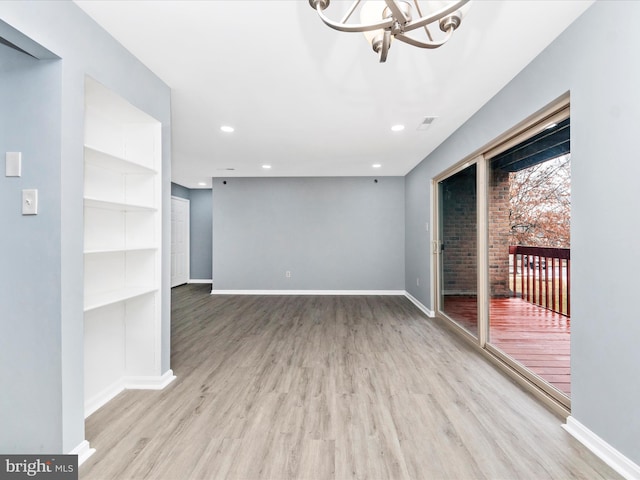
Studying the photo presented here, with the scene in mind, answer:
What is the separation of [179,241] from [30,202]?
614cm

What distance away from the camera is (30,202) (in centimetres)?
151

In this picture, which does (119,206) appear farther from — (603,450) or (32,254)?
(603,450)

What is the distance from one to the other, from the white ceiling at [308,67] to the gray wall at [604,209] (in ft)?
0.75

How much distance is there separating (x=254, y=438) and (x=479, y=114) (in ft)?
10.8

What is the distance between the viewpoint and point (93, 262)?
2.20 metres

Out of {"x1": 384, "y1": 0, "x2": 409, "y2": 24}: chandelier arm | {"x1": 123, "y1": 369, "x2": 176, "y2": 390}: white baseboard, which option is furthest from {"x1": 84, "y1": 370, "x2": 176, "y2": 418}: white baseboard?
{"x1": 384, "y1": 0, "x2": 409, "y2": 24}: chandelier arm

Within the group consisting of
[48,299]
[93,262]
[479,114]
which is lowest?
[48,299]

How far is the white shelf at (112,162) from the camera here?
1.91m

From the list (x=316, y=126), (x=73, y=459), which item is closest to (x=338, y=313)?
(x=316, y=126)

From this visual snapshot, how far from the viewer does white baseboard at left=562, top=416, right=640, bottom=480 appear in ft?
4.76

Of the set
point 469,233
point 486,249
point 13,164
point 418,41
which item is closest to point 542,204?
point 486,249

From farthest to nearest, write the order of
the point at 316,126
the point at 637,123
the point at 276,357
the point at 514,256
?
1. the point at 316,126
2. the point at 276,357
3. the point at 514,256
4. the point at 637,123

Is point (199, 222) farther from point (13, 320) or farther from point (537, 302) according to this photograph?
point (537, 302)

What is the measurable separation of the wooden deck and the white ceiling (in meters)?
2.02
